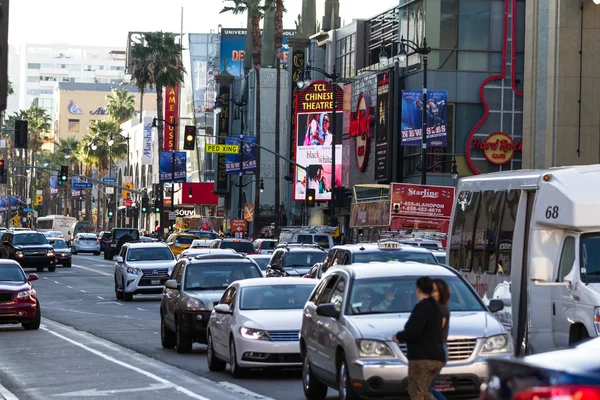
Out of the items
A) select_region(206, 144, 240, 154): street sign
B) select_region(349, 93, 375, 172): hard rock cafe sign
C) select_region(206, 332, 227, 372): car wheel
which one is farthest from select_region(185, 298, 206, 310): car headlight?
select_region(349, 93, 375, 172): hard rock cafe sign

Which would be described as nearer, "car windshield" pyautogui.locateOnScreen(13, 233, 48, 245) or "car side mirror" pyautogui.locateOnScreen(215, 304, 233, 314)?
"car side mirror" pyautogui.locateOnScreen(215, 304, 233, 314)

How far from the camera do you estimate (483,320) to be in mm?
14672

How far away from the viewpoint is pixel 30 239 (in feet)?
208

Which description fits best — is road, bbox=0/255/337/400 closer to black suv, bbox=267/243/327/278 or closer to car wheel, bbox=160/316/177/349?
car wheel, bbox=160/316/177/349

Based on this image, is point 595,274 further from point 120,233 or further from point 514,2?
point 120,233

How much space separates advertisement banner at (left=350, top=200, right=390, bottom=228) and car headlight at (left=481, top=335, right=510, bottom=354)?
33.8m

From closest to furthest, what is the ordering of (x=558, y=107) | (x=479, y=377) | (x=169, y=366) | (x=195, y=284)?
(x=479, y=377) → (x=169, y=366) → (x=195, y=284) → (x=558, y=107)

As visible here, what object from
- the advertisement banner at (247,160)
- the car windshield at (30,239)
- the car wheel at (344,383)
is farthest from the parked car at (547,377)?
the advertisement banner at (247,160)

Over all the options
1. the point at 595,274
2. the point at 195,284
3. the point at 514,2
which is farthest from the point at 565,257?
the point at 514,2

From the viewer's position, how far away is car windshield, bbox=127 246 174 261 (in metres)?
43.1

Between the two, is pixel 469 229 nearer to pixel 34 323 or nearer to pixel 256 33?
pixel 34 323

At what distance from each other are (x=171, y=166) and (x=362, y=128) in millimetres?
36293

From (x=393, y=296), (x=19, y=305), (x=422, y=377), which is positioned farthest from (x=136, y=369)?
(x=19, y=305)

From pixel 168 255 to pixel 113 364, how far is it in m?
22.2
